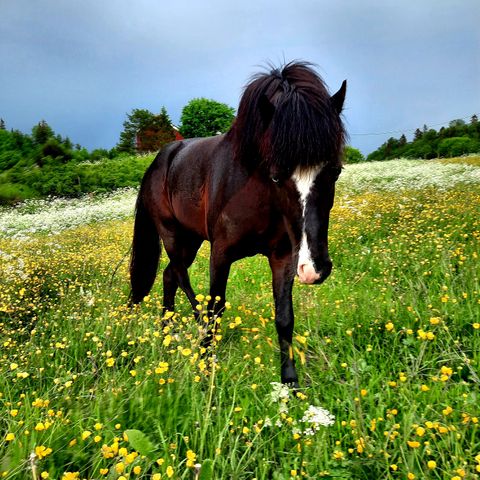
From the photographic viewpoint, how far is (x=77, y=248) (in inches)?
339

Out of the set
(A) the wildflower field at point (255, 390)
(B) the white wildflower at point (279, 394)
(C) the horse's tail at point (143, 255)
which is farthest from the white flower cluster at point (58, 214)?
(B) the white wildflower at point (279, 394)

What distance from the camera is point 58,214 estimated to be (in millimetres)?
15406

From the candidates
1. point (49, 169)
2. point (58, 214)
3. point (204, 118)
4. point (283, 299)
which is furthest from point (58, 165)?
point (204, 118)

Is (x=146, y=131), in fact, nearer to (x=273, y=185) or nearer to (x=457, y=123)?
(x=457, y=123)

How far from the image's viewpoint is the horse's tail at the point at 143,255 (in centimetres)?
504

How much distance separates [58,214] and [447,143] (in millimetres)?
32108

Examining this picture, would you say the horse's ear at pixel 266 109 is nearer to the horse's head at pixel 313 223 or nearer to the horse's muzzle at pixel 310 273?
the horse's head at pixel 313 223

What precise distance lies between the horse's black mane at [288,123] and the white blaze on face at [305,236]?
0.05 meters

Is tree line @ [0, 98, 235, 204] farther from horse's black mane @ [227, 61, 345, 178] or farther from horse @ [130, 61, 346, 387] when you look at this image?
horse's black mane @ [227, 61, 345, 178]

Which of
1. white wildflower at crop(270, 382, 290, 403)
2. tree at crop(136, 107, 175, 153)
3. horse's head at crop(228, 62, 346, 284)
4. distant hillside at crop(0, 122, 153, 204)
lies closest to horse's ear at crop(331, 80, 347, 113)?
horse's head at crop(228, 62, 346, 284)

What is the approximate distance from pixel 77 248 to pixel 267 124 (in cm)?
692

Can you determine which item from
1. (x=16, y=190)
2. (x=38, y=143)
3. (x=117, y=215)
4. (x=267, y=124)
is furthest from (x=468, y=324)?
(x=38, y=143)

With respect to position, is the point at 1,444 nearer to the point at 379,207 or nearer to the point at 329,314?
the point at 329,314

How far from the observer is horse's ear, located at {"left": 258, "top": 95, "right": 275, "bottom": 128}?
264 cm
